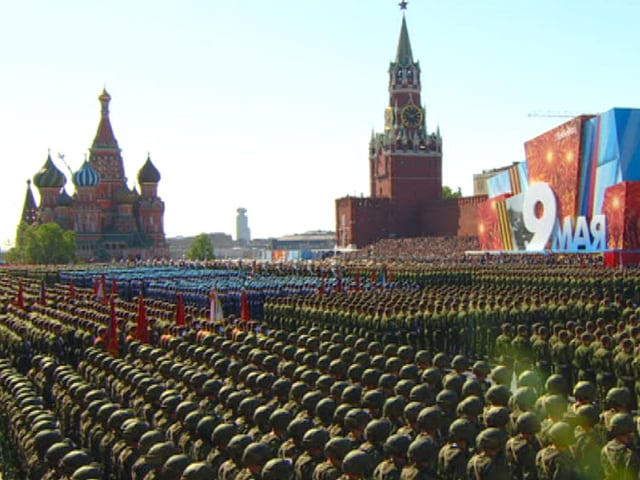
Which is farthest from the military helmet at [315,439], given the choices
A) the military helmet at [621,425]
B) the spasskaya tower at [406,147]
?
the spasskaya tower at [406,147]

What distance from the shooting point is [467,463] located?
573 centimetres

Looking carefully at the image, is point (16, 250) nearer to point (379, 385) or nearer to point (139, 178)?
point (139, 178)

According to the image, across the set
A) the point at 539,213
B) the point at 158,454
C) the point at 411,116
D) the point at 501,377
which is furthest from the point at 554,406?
the point at 411,116

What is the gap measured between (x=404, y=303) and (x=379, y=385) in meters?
7.90

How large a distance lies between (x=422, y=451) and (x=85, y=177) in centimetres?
6748

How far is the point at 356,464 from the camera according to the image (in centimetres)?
512

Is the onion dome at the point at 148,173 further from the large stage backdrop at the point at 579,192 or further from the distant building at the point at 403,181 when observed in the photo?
the large stage backdrop at the point at 579,192

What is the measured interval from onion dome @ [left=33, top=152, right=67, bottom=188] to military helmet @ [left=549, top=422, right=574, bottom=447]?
221 ft

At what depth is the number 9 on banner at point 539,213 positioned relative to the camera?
134ft

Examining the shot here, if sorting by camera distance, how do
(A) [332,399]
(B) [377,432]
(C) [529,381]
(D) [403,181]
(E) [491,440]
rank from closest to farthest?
(E) [491,440] → (B) [377,432] → (A) [332,399] → (C) [529,381] → (D) [403,181]

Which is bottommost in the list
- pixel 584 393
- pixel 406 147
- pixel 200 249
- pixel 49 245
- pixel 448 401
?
pixel 448 401

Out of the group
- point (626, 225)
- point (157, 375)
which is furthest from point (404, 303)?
point (626, 225)

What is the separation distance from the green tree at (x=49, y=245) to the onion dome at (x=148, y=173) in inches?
351

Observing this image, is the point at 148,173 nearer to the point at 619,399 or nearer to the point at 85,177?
the point at 85,177
